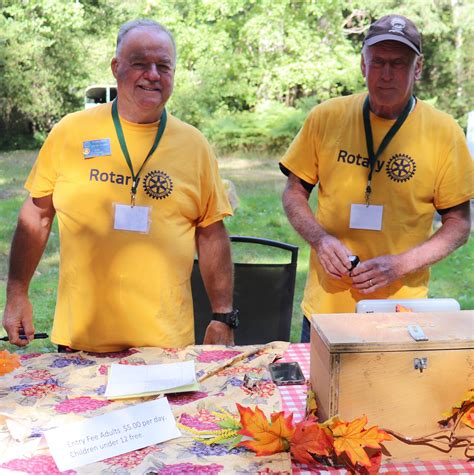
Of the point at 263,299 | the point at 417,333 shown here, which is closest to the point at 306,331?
the point at 263,299

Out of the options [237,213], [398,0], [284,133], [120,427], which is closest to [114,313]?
[120,427]

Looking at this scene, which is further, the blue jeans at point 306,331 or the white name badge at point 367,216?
the blue jeans at point 306,331

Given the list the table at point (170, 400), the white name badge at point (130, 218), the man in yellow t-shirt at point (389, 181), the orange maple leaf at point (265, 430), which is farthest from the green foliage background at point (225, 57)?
the orange maple leaf at point (265, 430)

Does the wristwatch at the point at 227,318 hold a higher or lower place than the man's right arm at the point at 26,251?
lower

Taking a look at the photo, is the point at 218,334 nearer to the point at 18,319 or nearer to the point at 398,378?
the point at 18,319

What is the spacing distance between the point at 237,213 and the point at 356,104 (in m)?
5.64

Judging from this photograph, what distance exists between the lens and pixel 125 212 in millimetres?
2016

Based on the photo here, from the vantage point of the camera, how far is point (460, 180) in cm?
228

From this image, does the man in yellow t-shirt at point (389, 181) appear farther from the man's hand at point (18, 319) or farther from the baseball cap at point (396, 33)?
the man's hand at point (18, 319)

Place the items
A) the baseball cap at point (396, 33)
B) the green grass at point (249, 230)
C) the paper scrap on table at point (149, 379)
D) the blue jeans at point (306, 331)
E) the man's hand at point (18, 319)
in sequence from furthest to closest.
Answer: the green grass at point (249, 230)
the blue jeans at point (306, 331)
the baseball cap at point (396, 33)
the man's hand at point (18, 319)
the paper scrap on table at point (149, 379)

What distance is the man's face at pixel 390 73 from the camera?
2.25 m

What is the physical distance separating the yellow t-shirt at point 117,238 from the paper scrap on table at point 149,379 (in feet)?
0.91

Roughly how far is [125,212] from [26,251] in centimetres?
43

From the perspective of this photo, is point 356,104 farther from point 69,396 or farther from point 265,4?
point 265,4
